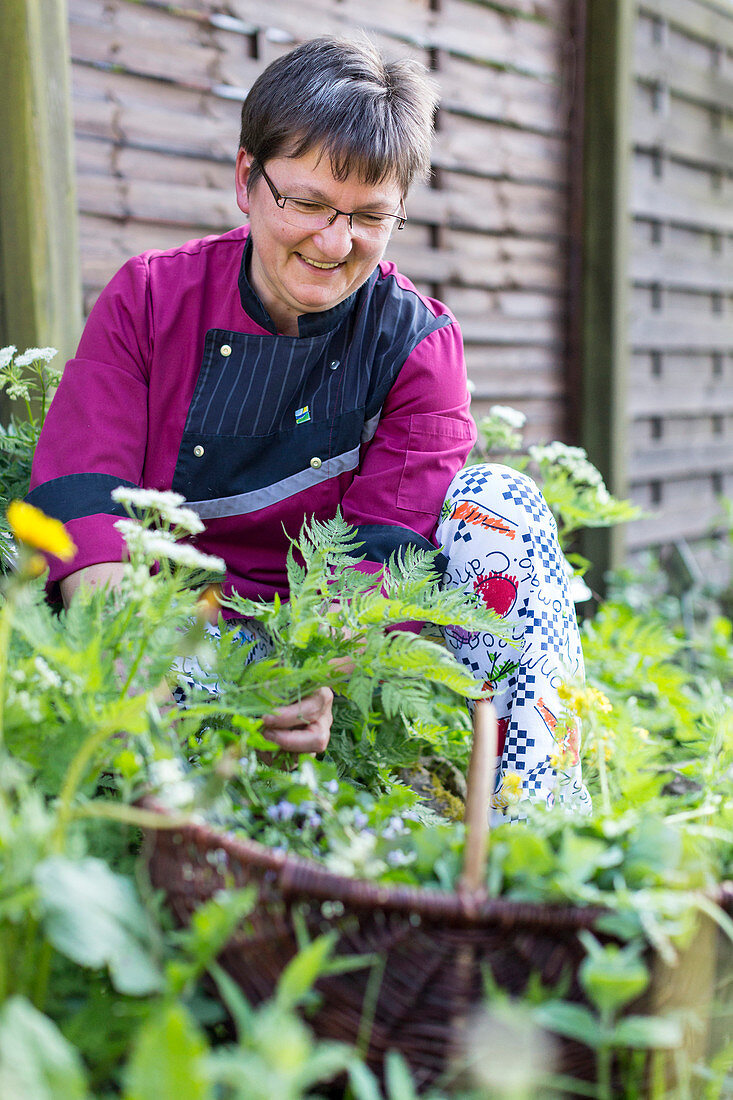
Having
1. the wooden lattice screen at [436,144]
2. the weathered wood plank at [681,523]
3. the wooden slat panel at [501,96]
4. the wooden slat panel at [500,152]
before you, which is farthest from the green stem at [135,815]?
the weathered wood plank at [681,523]

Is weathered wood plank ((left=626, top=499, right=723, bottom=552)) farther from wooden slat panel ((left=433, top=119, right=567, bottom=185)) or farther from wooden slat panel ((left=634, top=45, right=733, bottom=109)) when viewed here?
wooden slat panel ((left=634, top=45, right=733, bottom=109))

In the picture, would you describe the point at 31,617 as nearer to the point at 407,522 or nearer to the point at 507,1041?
the point at 507,1041

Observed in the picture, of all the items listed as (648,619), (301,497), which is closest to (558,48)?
(648,619)

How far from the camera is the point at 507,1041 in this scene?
27.9 inches

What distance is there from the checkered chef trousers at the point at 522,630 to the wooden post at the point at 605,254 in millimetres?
2183

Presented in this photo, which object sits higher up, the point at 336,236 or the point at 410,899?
the point at 336,236

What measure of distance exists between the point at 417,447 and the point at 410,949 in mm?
1013

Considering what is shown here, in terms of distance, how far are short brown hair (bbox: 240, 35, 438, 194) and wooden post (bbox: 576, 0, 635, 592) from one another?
81.7 inches

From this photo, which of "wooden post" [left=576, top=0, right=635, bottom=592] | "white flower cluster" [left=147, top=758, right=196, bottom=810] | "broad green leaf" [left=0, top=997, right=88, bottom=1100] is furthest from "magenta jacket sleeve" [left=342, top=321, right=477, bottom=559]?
"wooden post" [left=576, top=0, right=635, bottom=592]

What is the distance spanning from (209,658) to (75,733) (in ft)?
0.76

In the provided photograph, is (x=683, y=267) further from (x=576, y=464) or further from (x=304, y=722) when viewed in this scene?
(x=304, y=722)

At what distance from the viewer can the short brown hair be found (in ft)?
4.72

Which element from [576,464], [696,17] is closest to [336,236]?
[576,464]

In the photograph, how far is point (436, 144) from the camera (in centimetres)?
298
